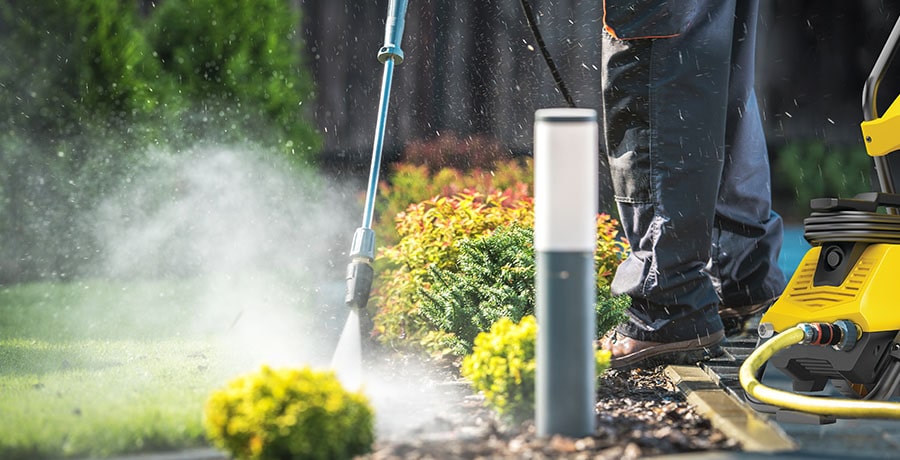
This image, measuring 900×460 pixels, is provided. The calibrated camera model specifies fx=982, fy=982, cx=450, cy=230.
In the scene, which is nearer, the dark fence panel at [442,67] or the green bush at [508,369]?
the green bush at [508,369]

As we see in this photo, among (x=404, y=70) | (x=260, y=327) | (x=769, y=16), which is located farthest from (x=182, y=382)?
(x=769, y=16)

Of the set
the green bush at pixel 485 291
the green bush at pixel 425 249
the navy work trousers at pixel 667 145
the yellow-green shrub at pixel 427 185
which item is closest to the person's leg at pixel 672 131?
the navy work trousers at pixel 667 145

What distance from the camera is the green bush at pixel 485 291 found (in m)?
3.12

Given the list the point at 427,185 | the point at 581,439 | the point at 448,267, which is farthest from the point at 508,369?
the point at 427,185

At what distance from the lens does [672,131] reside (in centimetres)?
289

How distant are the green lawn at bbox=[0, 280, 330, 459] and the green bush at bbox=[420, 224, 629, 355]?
65 cm

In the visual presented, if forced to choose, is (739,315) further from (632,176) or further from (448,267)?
(448,267)

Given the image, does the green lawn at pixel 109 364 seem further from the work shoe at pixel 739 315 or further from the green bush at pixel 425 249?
the work shoe at pixel 739 315

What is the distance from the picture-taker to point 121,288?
4.88 m

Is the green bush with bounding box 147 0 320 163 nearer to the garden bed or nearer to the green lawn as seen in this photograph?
the green lawn

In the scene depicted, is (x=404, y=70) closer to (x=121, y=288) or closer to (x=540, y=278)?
(x=121, y=288)

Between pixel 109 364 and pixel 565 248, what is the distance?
6.35 feet

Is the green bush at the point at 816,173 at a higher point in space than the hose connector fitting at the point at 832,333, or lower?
higher

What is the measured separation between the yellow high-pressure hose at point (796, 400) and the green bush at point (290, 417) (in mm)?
1069
